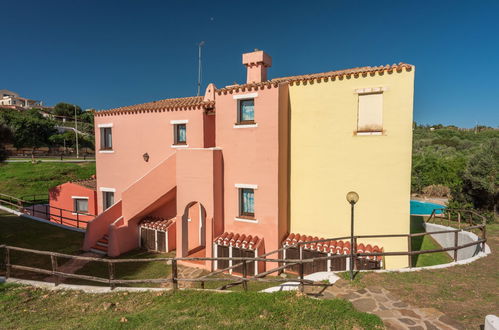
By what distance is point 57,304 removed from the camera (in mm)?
6793

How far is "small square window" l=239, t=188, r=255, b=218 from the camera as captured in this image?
12036mm

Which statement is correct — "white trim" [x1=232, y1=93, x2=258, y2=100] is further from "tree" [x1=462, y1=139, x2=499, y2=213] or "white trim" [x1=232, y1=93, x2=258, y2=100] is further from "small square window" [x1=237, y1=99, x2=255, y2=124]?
"tree" [x1=462, y1=139, x2=499, y2=213]

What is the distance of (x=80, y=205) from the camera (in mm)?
18266

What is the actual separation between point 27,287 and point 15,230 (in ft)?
33.0

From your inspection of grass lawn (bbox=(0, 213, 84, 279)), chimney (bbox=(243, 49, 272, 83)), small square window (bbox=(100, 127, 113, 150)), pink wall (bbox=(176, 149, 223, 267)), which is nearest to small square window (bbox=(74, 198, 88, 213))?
grass lawn (bbox=(0, 213, 84, 279))

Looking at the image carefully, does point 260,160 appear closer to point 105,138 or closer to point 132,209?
point 132,209

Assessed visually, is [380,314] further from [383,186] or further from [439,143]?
[439,143]

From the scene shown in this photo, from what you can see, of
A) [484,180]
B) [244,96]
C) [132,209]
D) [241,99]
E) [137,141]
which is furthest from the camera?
[484,180]

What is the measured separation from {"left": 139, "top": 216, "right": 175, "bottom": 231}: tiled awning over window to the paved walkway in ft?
31.3

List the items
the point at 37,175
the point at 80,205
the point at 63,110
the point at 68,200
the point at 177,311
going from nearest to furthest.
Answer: the point at 177,311 → the point at 80,205 → the point at 68,200 → the point at 37,175 → the point at 63,110

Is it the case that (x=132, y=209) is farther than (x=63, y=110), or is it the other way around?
(x=63, y=110)

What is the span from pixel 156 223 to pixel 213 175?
4.97m

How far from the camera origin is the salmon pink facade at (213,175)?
37.2 ft

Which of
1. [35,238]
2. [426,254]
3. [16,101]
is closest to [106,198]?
[35,238]
